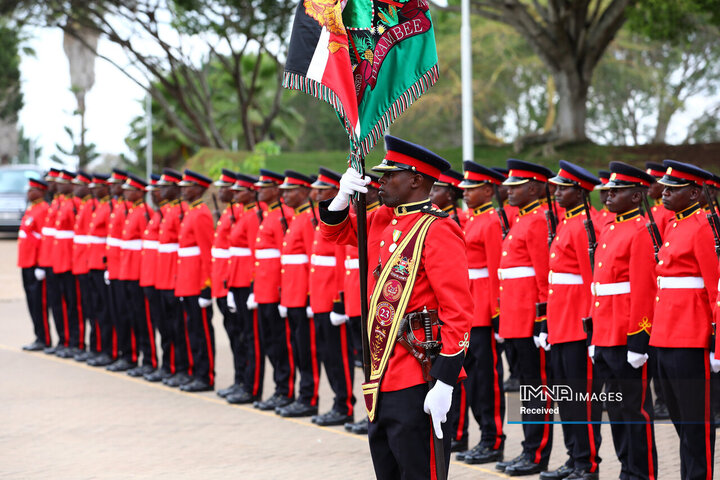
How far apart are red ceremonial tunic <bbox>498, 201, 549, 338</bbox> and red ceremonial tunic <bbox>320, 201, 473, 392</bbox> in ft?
9.26

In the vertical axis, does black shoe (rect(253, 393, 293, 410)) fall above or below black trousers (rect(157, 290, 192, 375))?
below

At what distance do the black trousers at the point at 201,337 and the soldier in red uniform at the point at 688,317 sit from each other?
5658mm

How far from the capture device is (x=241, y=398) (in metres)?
10.1

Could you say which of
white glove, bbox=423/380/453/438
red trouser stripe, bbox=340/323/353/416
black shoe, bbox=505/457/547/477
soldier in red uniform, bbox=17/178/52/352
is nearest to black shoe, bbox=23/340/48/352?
soldier in red uniform, bbox=17/178/52/352

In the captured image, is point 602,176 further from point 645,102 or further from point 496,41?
point 645,102

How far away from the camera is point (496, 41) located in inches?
1367

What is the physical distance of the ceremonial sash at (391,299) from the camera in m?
4.58

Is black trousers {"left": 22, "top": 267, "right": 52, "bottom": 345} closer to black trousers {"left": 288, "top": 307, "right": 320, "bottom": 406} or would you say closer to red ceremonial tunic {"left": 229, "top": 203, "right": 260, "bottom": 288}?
red ceremonial tunic {"left": 229, "top": 203, "right": 260, "bottom": 288}

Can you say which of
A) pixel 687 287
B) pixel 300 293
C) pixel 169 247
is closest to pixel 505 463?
pixel 687 287

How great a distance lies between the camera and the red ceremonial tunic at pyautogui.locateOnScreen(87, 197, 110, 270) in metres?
12.6

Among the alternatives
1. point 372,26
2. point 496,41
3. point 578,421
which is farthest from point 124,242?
point 496,41

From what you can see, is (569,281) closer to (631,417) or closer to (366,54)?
(631,417)

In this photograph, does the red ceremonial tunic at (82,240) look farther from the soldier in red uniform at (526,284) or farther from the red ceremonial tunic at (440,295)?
the red ceremonial tunic at (440,295)

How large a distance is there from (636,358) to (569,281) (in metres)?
0.92
